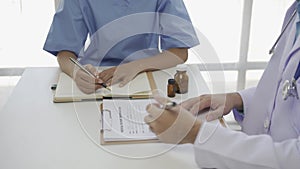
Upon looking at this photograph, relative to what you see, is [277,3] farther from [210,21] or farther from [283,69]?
[283,69]

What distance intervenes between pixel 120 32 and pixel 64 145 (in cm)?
67

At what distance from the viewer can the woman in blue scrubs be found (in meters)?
1.48

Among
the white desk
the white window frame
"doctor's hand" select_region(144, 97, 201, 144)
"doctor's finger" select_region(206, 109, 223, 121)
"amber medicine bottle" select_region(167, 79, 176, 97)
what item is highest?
"doctor's hand" select_region(144, 97, 201, 144)

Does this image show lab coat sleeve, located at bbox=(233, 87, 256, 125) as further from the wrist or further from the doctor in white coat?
the doctor in white coat

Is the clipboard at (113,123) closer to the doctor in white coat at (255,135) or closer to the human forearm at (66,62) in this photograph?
the doctor in white coat at (255,135)

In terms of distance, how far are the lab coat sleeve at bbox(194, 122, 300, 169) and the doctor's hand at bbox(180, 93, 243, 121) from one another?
0.21 metres

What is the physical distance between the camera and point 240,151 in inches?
32.4

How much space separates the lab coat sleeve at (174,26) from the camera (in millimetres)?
1494

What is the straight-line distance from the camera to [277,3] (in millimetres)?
2230

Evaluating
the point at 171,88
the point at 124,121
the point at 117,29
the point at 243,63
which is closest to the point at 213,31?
the point at 243,63

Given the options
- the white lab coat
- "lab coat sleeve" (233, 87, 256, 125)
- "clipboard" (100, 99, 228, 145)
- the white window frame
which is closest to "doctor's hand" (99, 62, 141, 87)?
"clipboard" (100, 99, 228, 145)

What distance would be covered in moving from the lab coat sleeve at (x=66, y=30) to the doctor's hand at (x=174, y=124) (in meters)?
0.70

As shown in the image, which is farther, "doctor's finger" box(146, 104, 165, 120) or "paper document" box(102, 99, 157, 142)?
"paper document" box(102, 99, 157, 142)

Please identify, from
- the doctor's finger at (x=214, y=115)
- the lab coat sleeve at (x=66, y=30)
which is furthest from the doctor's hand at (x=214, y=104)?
the lab coat sleeve at (x=66, y=30)
